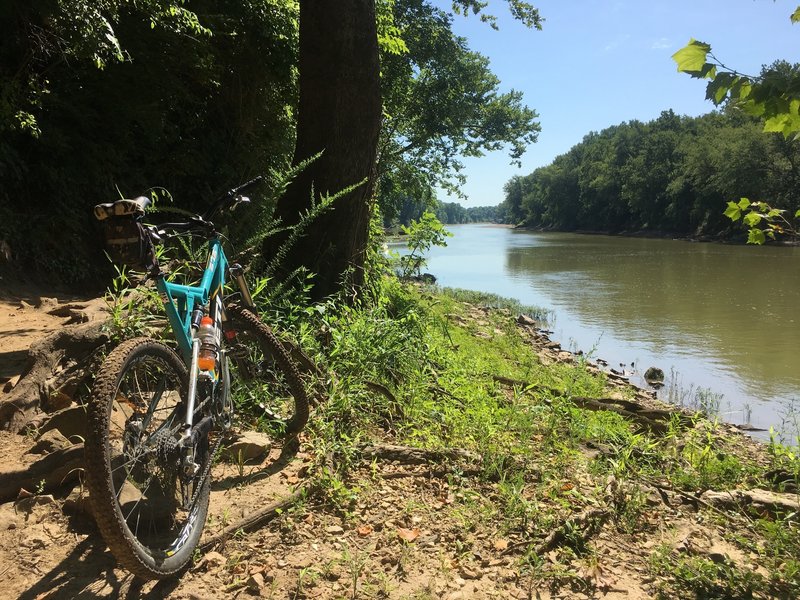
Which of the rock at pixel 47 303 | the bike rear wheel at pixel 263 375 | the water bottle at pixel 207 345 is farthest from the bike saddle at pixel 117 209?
the rock at pixel 47 303

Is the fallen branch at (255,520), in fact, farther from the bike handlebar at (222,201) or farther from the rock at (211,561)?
the bike handlebar at (222,201)

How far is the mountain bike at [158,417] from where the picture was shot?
5.93 ft

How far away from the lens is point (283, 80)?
831cm

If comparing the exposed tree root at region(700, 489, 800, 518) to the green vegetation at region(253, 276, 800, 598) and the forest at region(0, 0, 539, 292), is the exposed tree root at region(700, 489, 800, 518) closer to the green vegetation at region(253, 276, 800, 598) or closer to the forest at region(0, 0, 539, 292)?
the green vegetation at region(253, 276, 800, 598)

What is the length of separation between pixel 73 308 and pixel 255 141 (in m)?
4.92

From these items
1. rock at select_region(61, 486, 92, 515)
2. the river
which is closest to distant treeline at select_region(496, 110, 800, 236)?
the river

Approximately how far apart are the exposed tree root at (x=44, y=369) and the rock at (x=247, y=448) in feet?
3.33

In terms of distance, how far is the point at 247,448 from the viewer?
2.99 metres

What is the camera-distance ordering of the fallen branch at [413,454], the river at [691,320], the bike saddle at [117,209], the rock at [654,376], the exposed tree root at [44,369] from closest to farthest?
1. the bike saddle at [117,209]
2. the exposed tree root at [44,369]
3. the fallen branch at [413,454]
4. the river at [691,320]
5. the rock at [654,376]

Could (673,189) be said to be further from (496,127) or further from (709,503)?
(709,503)

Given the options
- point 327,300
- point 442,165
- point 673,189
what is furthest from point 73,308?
point 673,189

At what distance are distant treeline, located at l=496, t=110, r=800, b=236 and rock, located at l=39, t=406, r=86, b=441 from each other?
3143 centimetres

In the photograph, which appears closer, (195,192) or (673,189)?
(195,192)

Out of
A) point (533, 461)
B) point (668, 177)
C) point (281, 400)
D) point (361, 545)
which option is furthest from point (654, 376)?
point (668, 177)
